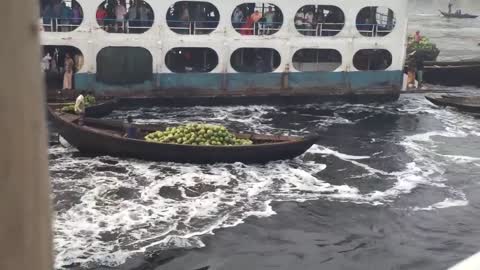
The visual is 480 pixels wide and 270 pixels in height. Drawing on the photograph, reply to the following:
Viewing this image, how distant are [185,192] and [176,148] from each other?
4.66ft

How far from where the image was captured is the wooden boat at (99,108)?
693 inches

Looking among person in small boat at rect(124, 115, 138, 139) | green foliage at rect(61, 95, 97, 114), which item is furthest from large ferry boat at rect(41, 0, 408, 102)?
person in small boat at rect(124, 115, 138, 139)

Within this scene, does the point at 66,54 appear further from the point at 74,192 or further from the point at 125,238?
the point at 125,238

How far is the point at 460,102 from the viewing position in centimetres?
2225

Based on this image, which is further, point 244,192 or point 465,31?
point 465,31

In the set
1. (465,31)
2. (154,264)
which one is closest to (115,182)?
(154,264)

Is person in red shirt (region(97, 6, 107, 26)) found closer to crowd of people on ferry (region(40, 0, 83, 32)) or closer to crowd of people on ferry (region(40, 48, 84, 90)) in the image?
crowd of people on ferry (region(40, 0, 83, 32))

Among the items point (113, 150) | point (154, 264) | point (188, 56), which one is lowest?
point (154, 264)

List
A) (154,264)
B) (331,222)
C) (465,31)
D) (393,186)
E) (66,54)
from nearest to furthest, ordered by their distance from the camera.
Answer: (154,264), (331,222), (393,186), (66,54), (465,31)

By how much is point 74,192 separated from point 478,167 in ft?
35.8

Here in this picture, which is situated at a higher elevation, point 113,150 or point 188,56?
point 188,56

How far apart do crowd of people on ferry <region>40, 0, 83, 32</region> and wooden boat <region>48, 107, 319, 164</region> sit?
5.29m

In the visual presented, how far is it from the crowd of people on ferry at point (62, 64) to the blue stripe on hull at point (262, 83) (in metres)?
0.31

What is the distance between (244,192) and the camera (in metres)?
13.5
